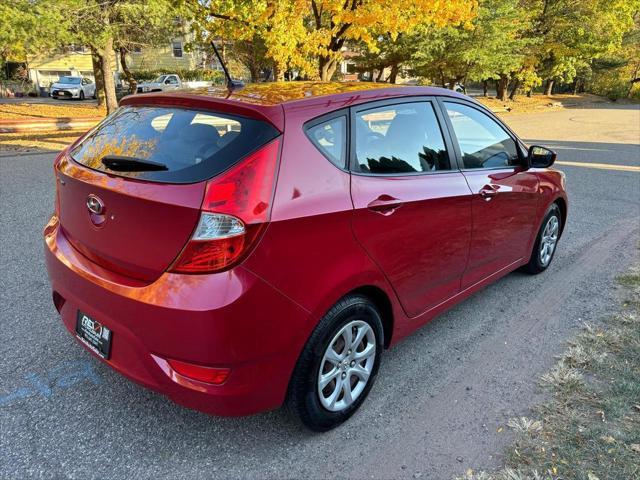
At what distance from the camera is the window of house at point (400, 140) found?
102 inches

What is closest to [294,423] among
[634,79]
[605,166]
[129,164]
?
[129,164]

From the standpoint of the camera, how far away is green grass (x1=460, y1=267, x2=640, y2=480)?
229cm

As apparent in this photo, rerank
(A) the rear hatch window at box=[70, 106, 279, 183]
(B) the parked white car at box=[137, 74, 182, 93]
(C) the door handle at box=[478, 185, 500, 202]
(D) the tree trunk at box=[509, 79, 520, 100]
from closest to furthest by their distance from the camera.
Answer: (A) the rear hatch window at box=[70, 106, 279, 183] → (C) the door handle at box=[478, 185, 500, 202] → (B) the parked white car at box=[137, 74, 182, 93] → (D) the tree trunk at box=[509, 79, 520, 100]

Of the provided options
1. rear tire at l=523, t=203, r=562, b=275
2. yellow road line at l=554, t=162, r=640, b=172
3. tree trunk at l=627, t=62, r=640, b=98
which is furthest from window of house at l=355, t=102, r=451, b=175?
tree trunk at l=627, t=62, r=640, b=98

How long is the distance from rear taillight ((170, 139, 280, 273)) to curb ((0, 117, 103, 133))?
47.0ft

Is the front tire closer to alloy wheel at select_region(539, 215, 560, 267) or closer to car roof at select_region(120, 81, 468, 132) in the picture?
car roof at select_region(120, 81, 468, 132)

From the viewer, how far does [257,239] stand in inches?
77.9

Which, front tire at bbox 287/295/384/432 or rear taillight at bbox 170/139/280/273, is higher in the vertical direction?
rear taillight at bbox 170/139/280/273

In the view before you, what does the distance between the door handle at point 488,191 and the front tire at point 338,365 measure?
4.07 ft

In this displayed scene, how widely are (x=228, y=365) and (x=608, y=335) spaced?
9.44 ft

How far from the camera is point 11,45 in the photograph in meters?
11.8

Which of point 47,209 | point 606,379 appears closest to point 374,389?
point 606,379

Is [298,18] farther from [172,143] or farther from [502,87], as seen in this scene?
[502,87]

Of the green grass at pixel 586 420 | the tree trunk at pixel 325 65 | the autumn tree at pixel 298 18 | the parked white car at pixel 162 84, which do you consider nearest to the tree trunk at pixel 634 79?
the parked white car at pixel 162 84
